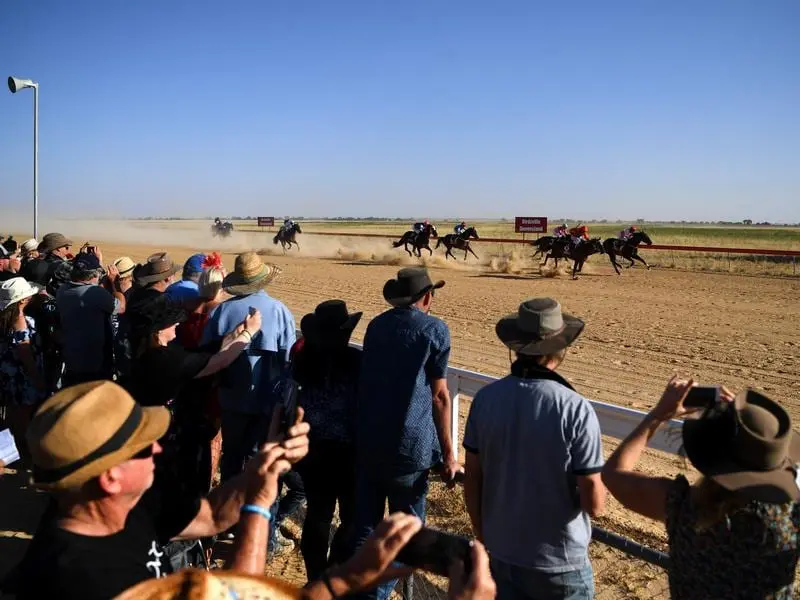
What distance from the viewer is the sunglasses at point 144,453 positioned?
6.10ft

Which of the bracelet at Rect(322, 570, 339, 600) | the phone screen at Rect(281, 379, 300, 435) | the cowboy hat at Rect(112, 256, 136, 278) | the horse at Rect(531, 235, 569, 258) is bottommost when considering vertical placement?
the bracelet at Rect(322, 570, 339, 600)

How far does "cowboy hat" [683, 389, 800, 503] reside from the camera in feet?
5.71

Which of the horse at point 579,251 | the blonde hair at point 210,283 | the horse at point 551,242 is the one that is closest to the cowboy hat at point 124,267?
the blonde hair at point 210,283

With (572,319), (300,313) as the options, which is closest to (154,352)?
(572,319)

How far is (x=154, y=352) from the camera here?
3.56m

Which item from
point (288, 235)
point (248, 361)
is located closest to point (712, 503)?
point (248, 361)

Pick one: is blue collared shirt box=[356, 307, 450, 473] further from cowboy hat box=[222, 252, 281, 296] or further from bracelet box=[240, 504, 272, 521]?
bracelet box=[240, 504, 272, 521]

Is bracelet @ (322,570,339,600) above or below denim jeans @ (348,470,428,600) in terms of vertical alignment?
above

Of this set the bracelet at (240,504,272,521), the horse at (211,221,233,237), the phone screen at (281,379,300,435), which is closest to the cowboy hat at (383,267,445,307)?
the phone screen at (281,379,300,435)

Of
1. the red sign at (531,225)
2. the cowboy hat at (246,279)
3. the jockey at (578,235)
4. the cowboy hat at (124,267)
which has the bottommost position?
the cowboy hat at (124,267)

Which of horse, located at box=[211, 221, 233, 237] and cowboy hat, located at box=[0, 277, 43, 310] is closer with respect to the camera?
cowboy hat, located at box=[0, 277, 43, 310]

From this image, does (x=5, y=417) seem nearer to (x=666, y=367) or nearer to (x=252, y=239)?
(x=666, y=367)

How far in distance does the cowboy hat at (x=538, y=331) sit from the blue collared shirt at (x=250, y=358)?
5.86 ft

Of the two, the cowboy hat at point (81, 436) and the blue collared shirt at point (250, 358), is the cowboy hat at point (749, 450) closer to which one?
the cowboy hat at point (81, 436)
